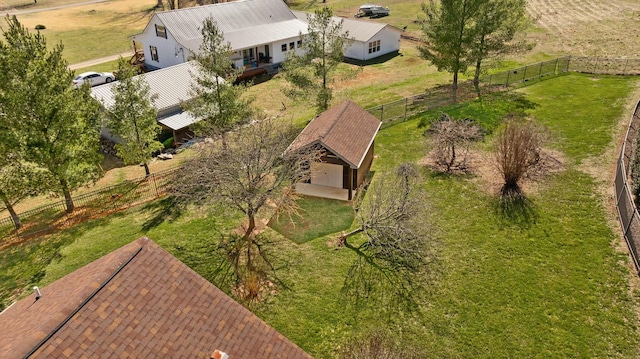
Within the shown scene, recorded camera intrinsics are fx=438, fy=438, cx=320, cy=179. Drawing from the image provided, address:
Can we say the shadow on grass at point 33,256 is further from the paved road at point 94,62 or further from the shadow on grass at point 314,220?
the paved road at point 94,62

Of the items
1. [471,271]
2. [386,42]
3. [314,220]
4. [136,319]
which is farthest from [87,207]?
[386,42]

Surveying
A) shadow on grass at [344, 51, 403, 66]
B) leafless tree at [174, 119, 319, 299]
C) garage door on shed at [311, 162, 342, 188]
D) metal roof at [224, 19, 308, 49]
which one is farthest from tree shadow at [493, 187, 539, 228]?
shadow on grass at [344, 51, 403, 66]

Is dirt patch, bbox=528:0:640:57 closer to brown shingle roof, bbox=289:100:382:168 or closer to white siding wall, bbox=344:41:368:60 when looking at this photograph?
white siding wall, bbox=344:41:368:60

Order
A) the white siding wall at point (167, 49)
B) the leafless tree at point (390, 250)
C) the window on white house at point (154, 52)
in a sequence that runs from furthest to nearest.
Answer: the window on white house at point (154, 52)
the white siding wall at point (167, 49)
the leafless tree at point (390, 250)

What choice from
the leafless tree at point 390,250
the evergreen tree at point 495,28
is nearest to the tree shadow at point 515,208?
the leafless tree at point 390,250

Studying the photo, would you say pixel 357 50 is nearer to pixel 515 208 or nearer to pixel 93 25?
pixel 515 208

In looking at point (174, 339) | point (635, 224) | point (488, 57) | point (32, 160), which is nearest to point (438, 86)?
point (488, 57)
